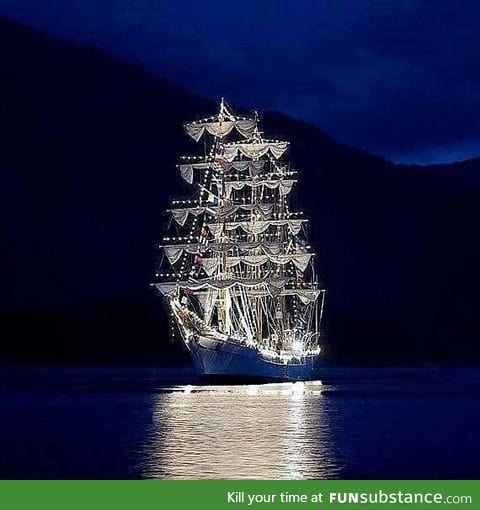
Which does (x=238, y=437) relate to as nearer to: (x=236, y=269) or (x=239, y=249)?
(x=239, y=249)

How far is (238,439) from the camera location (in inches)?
1852

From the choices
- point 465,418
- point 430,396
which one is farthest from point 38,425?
point 430,396

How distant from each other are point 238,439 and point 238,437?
88 cm

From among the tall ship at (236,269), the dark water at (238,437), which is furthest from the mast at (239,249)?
the dark water at (238,437)

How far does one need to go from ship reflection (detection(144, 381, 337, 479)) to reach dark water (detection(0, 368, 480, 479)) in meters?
0.04

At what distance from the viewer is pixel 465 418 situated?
62.0 metres

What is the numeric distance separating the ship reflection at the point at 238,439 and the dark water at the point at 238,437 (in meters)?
0.04

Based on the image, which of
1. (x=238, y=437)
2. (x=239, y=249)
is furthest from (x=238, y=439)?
(x=239, y=249)

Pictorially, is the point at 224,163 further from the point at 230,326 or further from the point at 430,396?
the point at 430,396

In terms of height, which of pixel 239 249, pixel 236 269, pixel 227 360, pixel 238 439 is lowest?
pixel 238 439

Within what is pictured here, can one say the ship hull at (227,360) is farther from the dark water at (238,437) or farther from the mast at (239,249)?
the dark water at (238,437)

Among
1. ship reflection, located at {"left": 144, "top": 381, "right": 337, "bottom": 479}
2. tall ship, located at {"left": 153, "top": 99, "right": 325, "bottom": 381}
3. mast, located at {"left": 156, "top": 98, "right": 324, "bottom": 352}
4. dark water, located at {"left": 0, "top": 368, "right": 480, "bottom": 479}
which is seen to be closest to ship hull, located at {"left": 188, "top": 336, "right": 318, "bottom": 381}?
tall ship, located at {"left": 153, "top": 99, "right": 325, "bottom": 381}

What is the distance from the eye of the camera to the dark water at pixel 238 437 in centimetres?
3788
